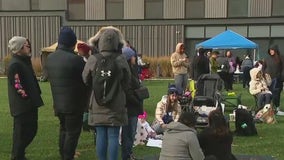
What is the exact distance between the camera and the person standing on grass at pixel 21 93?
5828 mm

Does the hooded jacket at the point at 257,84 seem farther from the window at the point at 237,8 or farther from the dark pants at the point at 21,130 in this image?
the window at the point at 237,8

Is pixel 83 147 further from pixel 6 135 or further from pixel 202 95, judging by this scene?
pixel 202 95

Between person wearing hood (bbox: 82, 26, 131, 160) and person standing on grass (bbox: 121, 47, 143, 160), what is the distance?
0.30 metres

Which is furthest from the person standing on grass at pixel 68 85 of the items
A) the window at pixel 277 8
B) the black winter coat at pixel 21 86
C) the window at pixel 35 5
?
the window at pixel 35 5

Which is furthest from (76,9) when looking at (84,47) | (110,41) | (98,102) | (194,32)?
(98,102)

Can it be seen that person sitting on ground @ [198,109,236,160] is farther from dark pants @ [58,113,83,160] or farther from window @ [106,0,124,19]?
window @ [106,0,124,19]

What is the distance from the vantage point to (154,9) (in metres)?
33.5

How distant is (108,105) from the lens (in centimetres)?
518

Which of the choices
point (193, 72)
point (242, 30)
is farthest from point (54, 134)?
point (242, 30)

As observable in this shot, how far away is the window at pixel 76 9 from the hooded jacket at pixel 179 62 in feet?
75.4

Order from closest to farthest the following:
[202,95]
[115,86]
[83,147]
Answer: [115,86] < [83,147] < [202,95]

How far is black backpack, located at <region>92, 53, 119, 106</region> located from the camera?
5109 mm

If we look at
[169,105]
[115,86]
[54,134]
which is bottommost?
[54,134]

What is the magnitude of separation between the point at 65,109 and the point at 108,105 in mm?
735
